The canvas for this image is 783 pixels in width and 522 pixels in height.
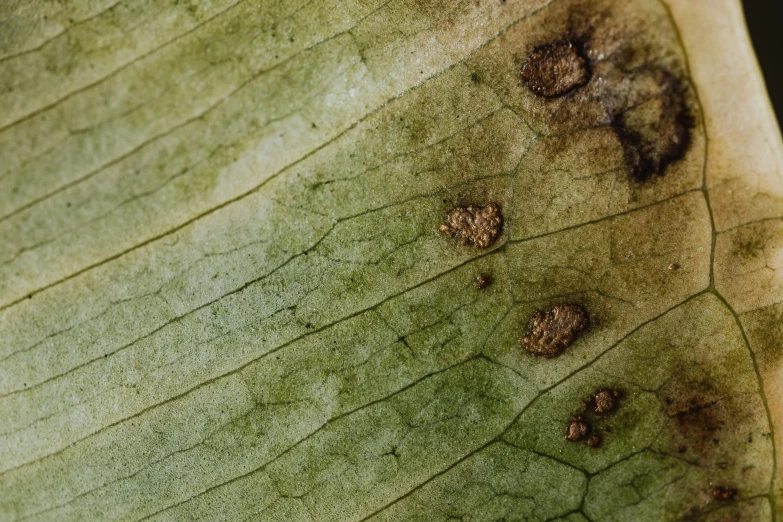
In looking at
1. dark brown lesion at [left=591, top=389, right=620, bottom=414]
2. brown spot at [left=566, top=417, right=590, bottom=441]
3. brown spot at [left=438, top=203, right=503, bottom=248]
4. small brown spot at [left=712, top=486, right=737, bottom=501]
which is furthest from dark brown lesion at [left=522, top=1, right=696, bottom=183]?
small brown spot at [left=712, top=486, right=737, bottom=501]

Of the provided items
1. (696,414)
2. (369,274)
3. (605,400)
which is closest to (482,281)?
(369,274)

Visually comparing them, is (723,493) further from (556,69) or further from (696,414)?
(556,69)

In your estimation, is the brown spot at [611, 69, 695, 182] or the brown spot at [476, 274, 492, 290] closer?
the brown spot at [611, 69, 695, 182]

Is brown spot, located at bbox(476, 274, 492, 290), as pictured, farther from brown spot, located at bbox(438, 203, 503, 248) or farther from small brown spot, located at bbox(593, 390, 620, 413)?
small brown spot, located at bbox(593, 390, 620, 413)

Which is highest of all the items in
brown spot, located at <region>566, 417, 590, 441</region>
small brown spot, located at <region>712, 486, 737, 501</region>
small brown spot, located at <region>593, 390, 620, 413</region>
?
small brown spot, located at <region>593, 390, 620, 413</region>

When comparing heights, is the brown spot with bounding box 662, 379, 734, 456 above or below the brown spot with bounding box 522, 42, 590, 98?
below

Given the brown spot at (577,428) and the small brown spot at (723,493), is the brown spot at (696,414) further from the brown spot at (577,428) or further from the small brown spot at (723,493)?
the brown spot at (577,428)

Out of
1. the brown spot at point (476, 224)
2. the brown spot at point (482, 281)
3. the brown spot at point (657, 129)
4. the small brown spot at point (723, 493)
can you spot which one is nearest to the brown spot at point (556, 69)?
the brown spot at point (657, 129)
